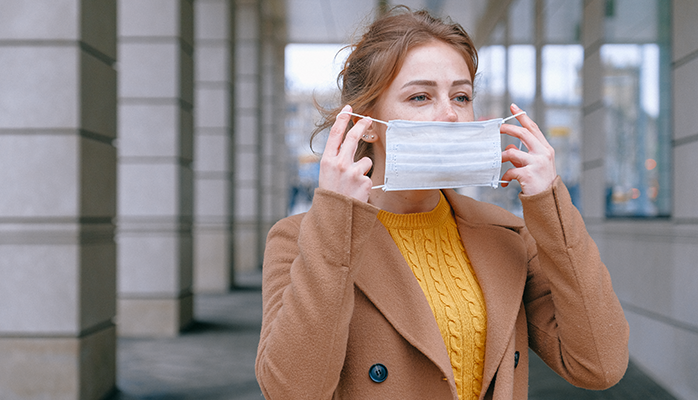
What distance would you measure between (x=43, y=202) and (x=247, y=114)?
9118 mm

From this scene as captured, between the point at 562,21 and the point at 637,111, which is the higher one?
the point at 562,21

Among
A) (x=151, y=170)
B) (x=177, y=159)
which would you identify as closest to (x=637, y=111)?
(x=177, y=159)

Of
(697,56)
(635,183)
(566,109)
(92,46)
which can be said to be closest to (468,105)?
(92,46)

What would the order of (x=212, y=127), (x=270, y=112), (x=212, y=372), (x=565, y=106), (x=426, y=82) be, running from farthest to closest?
(x=270, y=112), (x=212, y=127), (x=565, y=106), (x=212, y=372), (x=426, y=82)

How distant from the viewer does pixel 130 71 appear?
702 centimetres

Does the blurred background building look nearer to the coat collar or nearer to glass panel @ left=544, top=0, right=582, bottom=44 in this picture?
glass panel @ left=544, top=0, right=582, bottom=44

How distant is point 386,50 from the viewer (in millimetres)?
1674

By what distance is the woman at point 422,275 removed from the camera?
4.62 feet

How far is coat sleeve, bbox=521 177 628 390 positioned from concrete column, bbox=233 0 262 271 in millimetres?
11632

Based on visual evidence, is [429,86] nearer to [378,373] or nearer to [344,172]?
[344,172]

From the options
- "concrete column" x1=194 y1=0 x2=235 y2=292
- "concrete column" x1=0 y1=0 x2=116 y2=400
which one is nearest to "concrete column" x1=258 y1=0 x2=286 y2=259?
"concrete column" x1=194 y1=0 x2=235 y2=292

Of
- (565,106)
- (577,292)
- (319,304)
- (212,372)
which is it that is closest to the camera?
(319,304)

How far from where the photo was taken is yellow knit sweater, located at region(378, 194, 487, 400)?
1588 millimetres

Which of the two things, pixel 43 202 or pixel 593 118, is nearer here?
pixel 43 202
